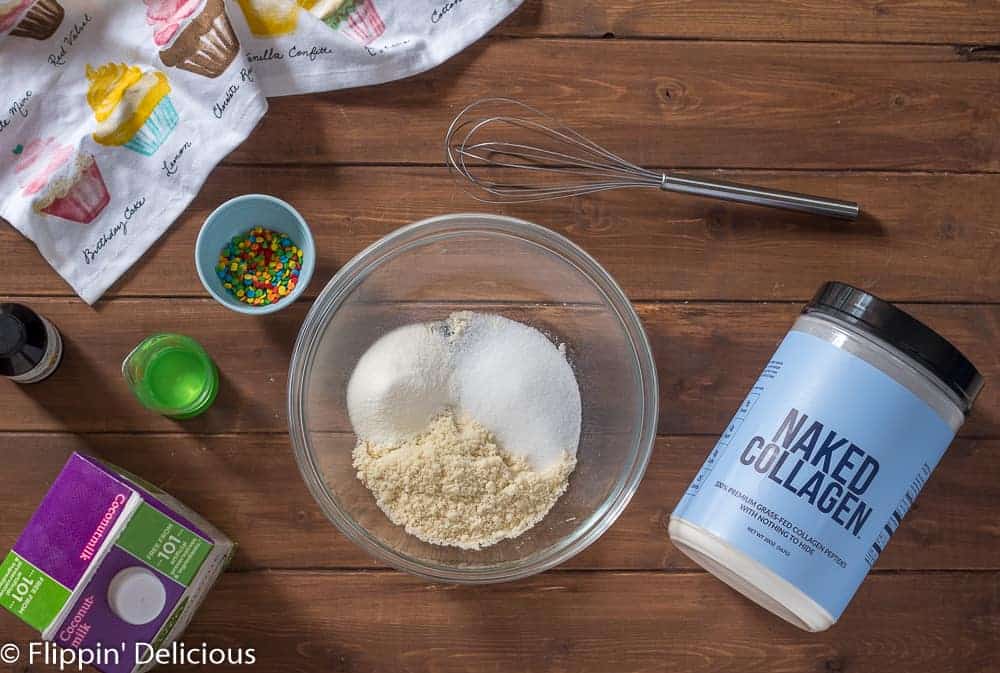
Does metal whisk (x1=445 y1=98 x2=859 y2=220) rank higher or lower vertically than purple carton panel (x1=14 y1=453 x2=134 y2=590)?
higher

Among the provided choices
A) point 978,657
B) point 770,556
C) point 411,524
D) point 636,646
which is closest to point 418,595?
point 411,524

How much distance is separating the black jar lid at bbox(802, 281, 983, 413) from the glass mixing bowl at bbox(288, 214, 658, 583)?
0.19 meters

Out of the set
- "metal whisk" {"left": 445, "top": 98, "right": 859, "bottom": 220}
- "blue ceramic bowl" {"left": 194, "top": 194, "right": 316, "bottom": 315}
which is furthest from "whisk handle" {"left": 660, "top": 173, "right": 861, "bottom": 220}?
"blue ceramic bowl" {"left": 194, "top": 194, "right": 316, "bottom": 315}

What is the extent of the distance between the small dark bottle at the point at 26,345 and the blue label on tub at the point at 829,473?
63 centimetres

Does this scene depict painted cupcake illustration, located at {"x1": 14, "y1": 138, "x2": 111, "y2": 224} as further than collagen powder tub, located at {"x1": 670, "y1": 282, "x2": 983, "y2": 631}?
Yes

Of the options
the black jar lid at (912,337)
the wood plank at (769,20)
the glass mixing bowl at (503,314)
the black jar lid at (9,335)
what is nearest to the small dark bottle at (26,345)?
the black jar lid at (9,335)

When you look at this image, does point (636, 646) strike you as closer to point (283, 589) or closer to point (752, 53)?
point (283, 589)

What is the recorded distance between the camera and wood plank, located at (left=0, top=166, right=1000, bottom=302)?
0.79 metres

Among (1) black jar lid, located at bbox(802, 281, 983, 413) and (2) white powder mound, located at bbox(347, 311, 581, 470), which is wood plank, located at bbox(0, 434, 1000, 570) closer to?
(2) white powder mound, located at bbox(347, 311, 581, 470)

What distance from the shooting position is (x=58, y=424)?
0.79 m

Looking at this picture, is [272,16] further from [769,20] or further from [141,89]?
[769,20]

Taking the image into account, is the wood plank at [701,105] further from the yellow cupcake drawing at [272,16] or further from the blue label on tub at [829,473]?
the blue label on tub at [829,473]

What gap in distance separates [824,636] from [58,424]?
790mm

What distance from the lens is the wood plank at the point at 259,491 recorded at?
2.57 feet
